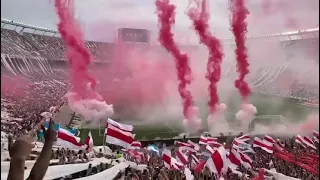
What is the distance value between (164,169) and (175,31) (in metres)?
1.29

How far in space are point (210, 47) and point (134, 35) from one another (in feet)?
2.56

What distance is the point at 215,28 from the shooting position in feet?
13.1

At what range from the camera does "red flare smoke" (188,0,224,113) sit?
3.86 meters

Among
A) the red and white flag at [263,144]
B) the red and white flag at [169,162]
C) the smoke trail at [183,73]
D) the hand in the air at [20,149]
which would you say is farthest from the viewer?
the smoke trail at [183,73]

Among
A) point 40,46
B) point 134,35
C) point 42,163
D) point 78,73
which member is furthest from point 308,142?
point 42,163

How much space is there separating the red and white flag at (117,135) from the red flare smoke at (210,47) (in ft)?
3.31

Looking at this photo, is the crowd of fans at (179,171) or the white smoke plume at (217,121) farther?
the white smoke plume at (217,121)

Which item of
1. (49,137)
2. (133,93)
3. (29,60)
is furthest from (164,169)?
(49,137)

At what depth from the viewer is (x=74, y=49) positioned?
3.51m

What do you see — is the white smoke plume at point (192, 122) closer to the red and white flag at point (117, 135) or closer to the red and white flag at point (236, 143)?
the red and white flag at point (236, 143)

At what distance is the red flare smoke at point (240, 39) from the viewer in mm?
3754

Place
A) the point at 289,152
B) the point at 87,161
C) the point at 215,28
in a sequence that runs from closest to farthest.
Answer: the point at 87,161 → the point at 289,152 → the point at 215,28

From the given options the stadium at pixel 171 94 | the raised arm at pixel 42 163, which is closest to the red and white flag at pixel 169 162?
the stadium at pixel 171 94

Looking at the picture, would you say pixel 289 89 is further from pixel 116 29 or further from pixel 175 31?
pixel 116 29
